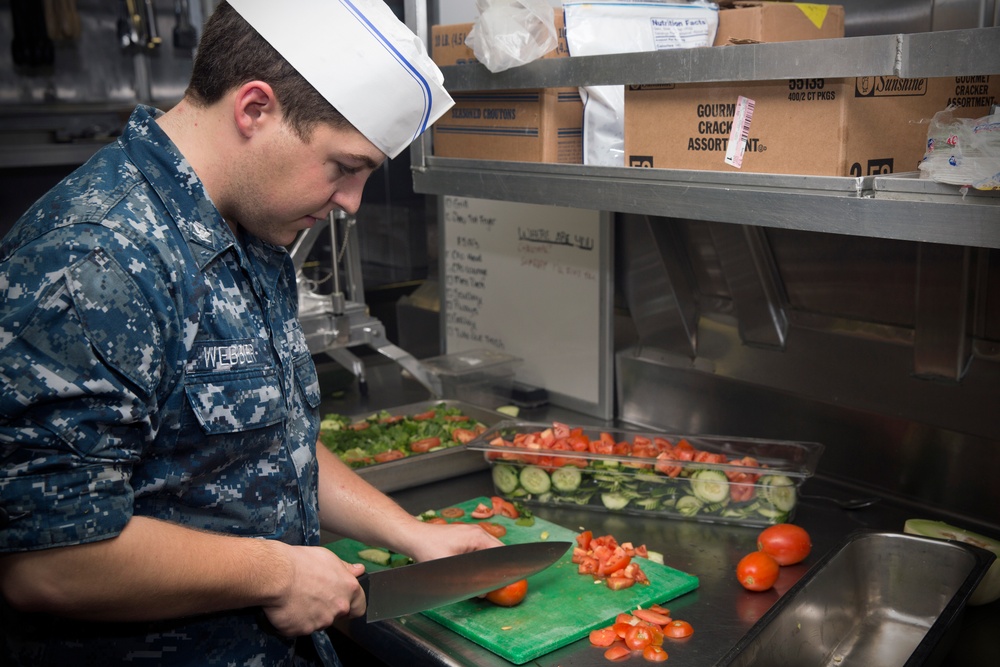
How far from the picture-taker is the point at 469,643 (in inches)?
58.8

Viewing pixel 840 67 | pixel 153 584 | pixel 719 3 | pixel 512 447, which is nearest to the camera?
pixel 153 584

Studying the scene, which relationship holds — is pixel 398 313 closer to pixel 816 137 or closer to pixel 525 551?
pixel 525 551

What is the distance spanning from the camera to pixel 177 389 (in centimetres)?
110

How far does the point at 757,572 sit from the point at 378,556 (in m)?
0.69

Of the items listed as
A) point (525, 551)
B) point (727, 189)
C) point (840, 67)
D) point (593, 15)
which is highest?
point (593, 15)

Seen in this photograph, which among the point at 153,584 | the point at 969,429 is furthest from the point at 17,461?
the point at 969,429

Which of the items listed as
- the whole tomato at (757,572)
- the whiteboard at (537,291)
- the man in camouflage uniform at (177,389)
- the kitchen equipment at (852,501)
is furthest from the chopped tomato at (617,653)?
the whiteboard at (537,291)

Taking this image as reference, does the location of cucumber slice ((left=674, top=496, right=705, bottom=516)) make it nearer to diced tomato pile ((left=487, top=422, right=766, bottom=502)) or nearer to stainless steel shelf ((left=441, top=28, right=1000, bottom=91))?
diced tomato pile ((left=487, top=422, right=766, bottom=502))

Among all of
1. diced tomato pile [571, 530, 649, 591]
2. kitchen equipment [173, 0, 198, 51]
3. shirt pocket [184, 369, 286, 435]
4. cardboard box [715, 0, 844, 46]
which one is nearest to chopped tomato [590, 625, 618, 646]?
diced tomato pile [571, 530, 649, 591]

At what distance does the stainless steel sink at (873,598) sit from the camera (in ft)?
4.94

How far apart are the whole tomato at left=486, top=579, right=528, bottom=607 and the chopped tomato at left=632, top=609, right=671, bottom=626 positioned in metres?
0.19

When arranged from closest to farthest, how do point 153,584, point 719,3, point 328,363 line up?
point 153,584 < point 719,3 < point 328,363

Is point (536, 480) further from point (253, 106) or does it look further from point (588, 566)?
point (253, 106)

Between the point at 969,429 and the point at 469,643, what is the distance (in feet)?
3.48
